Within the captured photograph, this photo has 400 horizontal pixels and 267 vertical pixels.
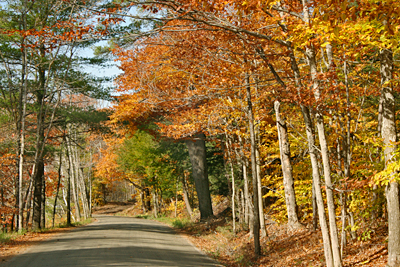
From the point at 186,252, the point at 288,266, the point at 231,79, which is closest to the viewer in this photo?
the point at 288,266

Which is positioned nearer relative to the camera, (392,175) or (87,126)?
(392,175)

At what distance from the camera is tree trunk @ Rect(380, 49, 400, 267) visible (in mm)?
6500

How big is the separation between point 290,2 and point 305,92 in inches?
75.8

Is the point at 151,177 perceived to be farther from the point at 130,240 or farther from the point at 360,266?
the point at 360,266

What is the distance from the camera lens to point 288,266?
8.51 metres

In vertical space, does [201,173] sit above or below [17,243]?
above

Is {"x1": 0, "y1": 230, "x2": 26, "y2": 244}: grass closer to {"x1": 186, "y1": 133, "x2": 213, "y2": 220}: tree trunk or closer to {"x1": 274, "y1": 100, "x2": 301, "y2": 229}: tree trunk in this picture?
{"x1": 186, "y1": 133, "x2": 213, "y2": 220}: tree trunk

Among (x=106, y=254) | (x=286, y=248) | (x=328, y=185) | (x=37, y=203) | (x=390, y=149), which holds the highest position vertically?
(x=390, y=149)

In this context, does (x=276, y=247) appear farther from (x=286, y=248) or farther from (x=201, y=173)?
(x=201, y=173)

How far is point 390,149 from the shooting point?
672 centimetres

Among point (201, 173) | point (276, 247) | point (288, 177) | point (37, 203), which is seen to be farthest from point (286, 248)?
point (37, 203)

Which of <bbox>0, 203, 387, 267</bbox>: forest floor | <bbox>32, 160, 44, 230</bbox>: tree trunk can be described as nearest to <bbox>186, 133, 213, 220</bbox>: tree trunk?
<bbox>0, 203, 387, 267</bbox>: forest floor

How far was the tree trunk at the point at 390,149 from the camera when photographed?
6.50 m

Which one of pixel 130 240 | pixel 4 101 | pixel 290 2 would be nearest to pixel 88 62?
pixel 4 101
